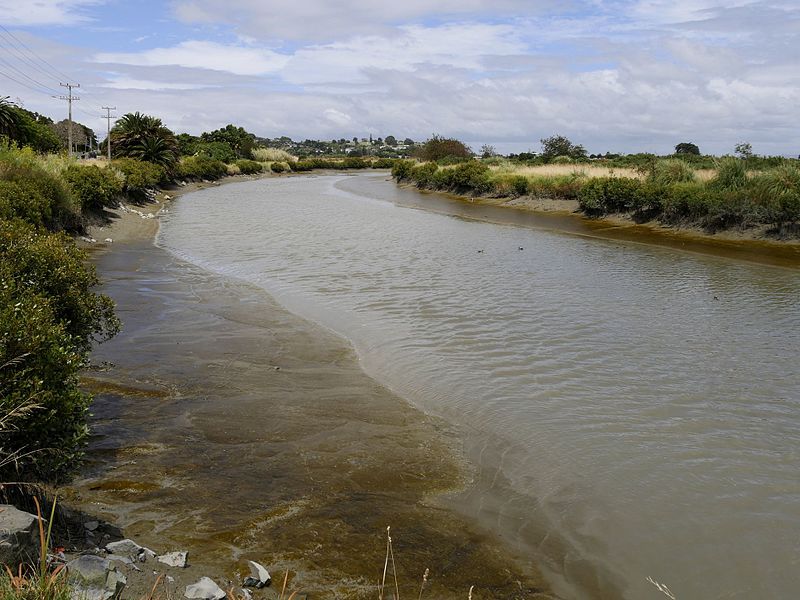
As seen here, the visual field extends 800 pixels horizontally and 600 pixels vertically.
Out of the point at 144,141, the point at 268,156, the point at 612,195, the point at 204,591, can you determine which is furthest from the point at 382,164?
the point at 204,591

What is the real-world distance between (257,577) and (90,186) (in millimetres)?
23247

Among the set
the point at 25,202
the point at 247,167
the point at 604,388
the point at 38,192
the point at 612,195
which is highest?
the point at 247,167

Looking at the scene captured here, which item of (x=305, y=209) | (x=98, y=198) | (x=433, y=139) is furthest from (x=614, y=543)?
(x=433, y=139)

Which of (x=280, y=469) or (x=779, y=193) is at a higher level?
(x=779, y=193)

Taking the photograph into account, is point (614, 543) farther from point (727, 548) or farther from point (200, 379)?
point (200, 379)

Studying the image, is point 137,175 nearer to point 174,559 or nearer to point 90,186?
point 90,186

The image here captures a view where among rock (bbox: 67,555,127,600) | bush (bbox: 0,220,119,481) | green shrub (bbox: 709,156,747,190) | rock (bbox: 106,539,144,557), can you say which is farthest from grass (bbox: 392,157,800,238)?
rock (bbox: 67,555,127,600)

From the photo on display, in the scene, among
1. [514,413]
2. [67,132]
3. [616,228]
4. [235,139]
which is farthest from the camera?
[235,139]

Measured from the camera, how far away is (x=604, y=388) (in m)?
8.73

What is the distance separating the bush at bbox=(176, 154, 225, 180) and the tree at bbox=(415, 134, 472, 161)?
72.2ft

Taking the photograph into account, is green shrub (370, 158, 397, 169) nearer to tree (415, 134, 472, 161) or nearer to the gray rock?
tree (415, 134, 472, 161)

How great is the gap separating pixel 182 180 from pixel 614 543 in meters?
57.7

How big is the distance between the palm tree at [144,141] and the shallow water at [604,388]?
33320mm

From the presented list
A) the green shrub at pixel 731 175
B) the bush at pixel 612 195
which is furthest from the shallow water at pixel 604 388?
the bush at pixel 612 195
